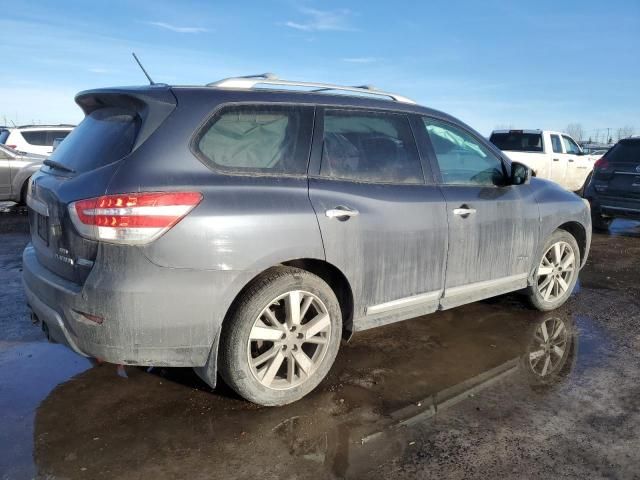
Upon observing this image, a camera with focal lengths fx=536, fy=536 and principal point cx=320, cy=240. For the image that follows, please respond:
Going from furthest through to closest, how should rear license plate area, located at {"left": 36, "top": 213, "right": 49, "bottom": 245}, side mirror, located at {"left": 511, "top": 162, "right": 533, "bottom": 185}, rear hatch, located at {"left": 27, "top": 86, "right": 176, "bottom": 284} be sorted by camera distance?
side mirror, located at {"left": 511, "top": 162, "right": 533, "bottom": 185} → rear license plate area, located at {"left": 36, "top": 213, "right": 49, "bottom": 245} → rear hatch, located at {"left": 27, "top": 86, "right": 176, "bottom": 284}

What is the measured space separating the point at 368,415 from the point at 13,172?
35.5 feet

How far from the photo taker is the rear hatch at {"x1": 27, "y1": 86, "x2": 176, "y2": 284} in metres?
2.74

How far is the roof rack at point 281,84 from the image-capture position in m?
3.19

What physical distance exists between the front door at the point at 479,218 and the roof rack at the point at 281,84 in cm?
38

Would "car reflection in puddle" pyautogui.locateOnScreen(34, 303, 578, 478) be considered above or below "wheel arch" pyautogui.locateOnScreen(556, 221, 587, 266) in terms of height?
below

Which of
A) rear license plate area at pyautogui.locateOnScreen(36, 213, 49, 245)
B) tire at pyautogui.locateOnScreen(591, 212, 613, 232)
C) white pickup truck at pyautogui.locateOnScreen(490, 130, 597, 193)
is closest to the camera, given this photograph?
rear license plate area at pyautogui.locateOnScreen(36, 213, 49, 245)

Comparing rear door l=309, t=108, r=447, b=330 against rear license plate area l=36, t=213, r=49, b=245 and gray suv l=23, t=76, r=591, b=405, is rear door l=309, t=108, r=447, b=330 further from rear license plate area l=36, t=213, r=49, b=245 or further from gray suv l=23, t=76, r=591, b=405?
rear license plate area l=36, t=213, r=49, b=245

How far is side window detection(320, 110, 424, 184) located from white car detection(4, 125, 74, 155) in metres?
12.9

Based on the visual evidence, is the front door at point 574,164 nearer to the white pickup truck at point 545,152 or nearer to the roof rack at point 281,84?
the white pickup truck at point 545,152

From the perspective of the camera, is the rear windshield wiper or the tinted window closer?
the rear windshield wiper

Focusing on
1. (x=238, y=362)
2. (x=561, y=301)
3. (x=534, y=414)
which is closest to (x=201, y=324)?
(x=238, y=362)

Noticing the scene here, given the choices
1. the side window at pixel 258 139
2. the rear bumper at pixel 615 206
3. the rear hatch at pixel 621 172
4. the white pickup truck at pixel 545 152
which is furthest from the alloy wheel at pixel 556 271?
the white pickup truck at pixel 545 152

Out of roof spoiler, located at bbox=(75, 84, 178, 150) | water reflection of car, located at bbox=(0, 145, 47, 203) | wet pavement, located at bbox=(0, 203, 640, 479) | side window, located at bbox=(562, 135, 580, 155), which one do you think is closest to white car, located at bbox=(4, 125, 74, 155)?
water reflection of car, located at bbox=(0, 145, 47, 203)

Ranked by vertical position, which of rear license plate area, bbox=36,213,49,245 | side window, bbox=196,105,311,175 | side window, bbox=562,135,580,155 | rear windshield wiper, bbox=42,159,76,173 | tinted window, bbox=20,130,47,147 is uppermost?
tinted window, bbox=20,130,47,147
